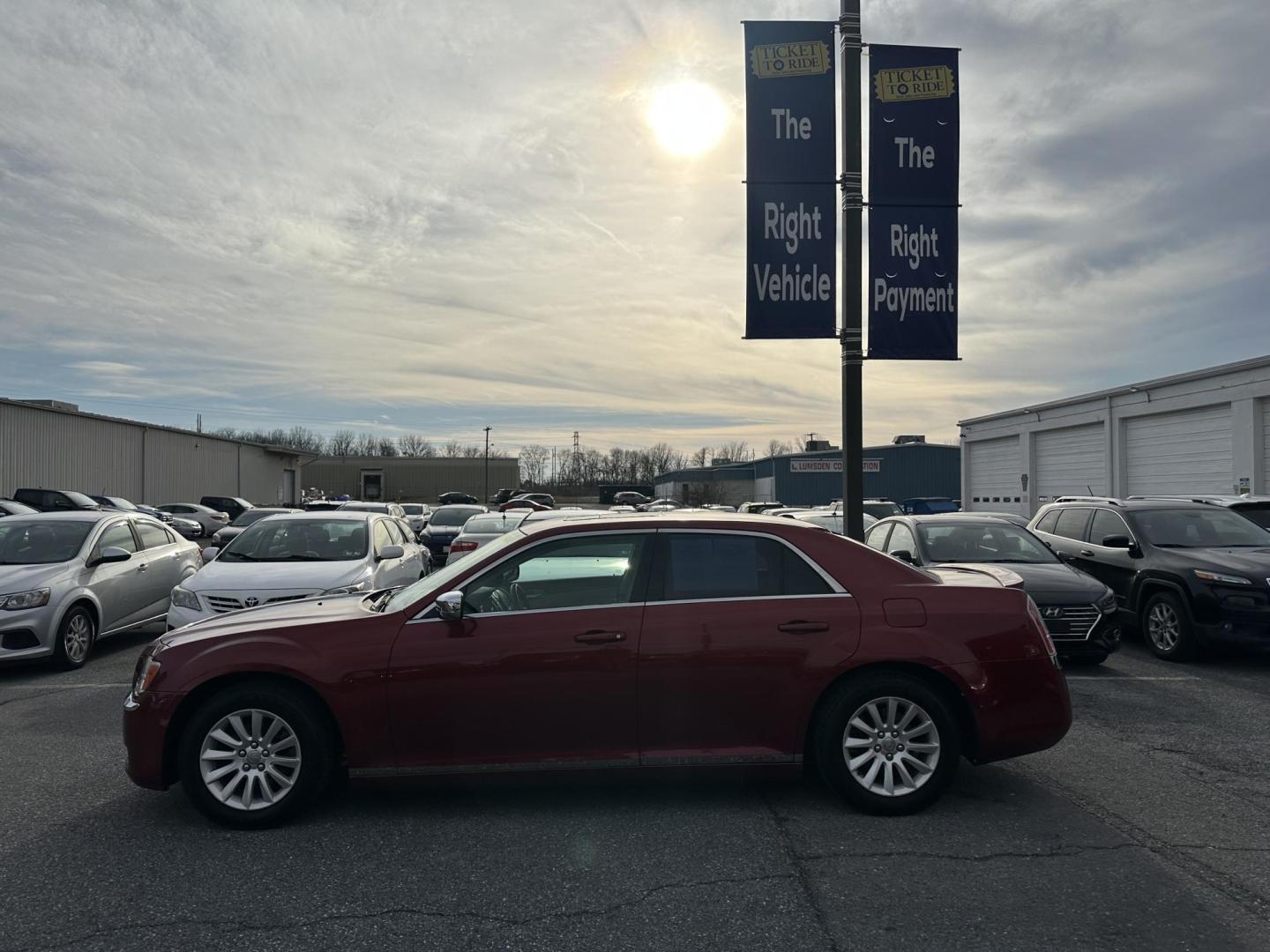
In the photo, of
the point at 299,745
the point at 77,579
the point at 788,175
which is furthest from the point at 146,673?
the point at 788,175

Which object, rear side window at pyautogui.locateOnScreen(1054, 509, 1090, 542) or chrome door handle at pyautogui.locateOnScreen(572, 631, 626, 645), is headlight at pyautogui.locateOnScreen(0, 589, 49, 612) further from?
rear side window at pyautogui.locateOnScreen(1054, 509, 1090, 542)

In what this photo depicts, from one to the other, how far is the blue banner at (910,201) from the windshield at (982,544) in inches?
83.0

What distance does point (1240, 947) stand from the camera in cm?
324

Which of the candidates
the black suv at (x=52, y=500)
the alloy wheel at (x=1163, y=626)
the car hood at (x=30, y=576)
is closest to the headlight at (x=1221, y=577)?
the alloy wheel at (x=1163, y=626)

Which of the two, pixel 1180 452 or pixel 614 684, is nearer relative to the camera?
pixel 614 684

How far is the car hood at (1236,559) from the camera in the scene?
8.70m

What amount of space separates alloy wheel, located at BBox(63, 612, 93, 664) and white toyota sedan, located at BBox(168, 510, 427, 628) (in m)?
1.33

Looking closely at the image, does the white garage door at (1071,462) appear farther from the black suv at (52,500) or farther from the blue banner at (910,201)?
the black suv at (52,500)

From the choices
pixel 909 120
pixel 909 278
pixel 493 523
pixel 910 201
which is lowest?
pixel 493 523

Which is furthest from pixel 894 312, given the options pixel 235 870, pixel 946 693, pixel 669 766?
pixel 235 870

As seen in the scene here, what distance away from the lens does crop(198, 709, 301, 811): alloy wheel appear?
4.46m

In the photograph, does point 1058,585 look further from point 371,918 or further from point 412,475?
point 412,475

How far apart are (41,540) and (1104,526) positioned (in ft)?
39.0

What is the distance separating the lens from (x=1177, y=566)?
9195 millimetres
